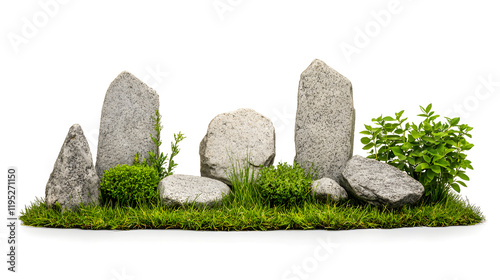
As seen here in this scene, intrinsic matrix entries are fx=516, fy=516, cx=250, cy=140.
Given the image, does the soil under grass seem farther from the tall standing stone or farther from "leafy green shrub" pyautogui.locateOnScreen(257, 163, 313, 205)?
the tall standing stone

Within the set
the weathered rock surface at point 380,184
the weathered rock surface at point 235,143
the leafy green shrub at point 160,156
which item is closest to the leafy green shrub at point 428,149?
the weathered rock surface at point 380,184

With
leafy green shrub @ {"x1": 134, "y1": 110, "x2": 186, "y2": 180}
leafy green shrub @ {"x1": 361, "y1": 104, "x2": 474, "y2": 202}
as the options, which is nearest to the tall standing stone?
leafy green shrub @ {"x1": 361, "y1": 104, "x2": 474, "y2": 202}

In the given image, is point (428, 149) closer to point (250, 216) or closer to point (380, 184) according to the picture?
point (380, 184)

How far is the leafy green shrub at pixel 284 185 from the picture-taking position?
21.7 ft

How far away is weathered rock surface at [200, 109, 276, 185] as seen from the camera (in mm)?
7215

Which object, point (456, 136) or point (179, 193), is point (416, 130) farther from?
point (179, 193)

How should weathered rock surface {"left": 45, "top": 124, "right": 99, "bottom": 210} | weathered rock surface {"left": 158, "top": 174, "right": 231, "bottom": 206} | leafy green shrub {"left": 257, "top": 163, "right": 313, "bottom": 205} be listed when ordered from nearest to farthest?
weathered rock surface {"left": 45, "top": 124, "right": 99, "bottom": 210}, weathered rock surface {"left": 158, "top": 174, "right": 231, "bottom": 206}, leafy green shrub {"left": 257, "top": 163, "right": 313, "bottom": 205}

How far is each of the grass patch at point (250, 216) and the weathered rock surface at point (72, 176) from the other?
0.14 m

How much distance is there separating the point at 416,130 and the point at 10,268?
5.17 metres

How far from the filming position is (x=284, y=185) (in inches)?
261

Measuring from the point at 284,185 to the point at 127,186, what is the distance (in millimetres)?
2005

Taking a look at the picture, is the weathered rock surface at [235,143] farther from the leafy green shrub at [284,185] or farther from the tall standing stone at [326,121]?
the tall standing stone at [326,121]

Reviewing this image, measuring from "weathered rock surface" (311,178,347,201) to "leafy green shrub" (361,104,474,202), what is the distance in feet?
2.57

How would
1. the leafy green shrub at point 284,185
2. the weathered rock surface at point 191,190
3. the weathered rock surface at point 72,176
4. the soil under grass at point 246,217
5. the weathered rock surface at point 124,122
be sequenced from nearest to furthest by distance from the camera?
the soil under grass at point 246,217
the weathered rock surface at point 72,176
the weathered rock surface at point 191,190
the leafy green shrub at point 284,185
the weathered rock surface at point 124,122
